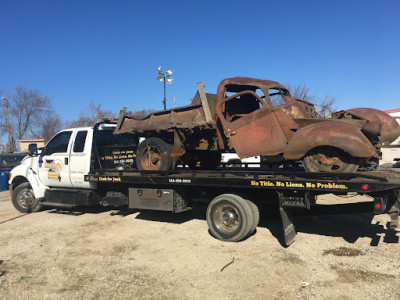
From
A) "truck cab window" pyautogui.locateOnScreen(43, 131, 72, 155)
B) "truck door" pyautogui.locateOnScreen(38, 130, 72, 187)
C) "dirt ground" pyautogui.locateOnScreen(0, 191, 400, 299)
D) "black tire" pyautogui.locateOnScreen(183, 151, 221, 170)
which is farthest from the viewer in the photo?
"black tire" pyautogui.locateOnScreen(183, 151, 221, 170)

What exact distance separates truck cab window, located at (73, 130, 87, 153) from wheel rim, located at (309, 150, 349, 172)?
5.32m

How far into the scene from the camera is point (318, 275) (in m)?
4.02

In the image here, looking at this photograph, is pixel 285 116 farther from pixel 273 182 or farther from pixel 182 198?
pixel 182 198

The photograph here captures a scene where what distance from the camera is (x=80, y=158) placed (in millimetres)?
7453

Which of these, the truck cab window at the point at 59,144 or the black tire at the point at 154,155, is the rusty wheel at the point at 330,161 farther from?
the truck cab window at the point at 59,144

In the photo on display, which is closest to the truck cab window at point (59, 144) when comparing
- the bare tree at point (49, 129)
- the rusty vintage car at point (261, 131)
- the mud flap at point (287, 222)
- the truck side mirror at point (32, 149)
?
the truck side mirror at point (32, 149)

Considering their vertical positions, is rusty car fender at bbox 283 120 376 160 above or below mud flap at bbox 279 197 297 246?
above

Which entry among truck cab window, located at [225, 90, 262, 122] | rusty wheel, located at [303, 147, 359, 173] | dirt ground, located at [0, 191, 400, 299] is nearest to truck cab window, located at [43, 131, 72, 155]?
dirt ground, located at [0, 191, 400, 299]

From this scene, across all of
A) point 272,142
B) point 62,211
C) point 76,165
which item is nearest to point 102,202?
point 76,165

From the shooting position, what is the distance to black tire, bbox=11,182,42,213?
8.24m

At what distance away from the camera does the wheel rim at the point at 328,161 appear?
4.73 m

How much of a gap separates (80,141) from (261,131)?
461 cm

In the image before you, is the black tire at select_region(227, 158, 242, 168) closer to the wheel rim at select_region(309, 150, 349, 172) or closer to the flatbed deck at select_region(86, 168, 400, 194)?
the flatbed deck at select_region(86, 168, 400, 194)

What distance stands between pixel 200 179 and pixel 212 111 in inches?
57.6
